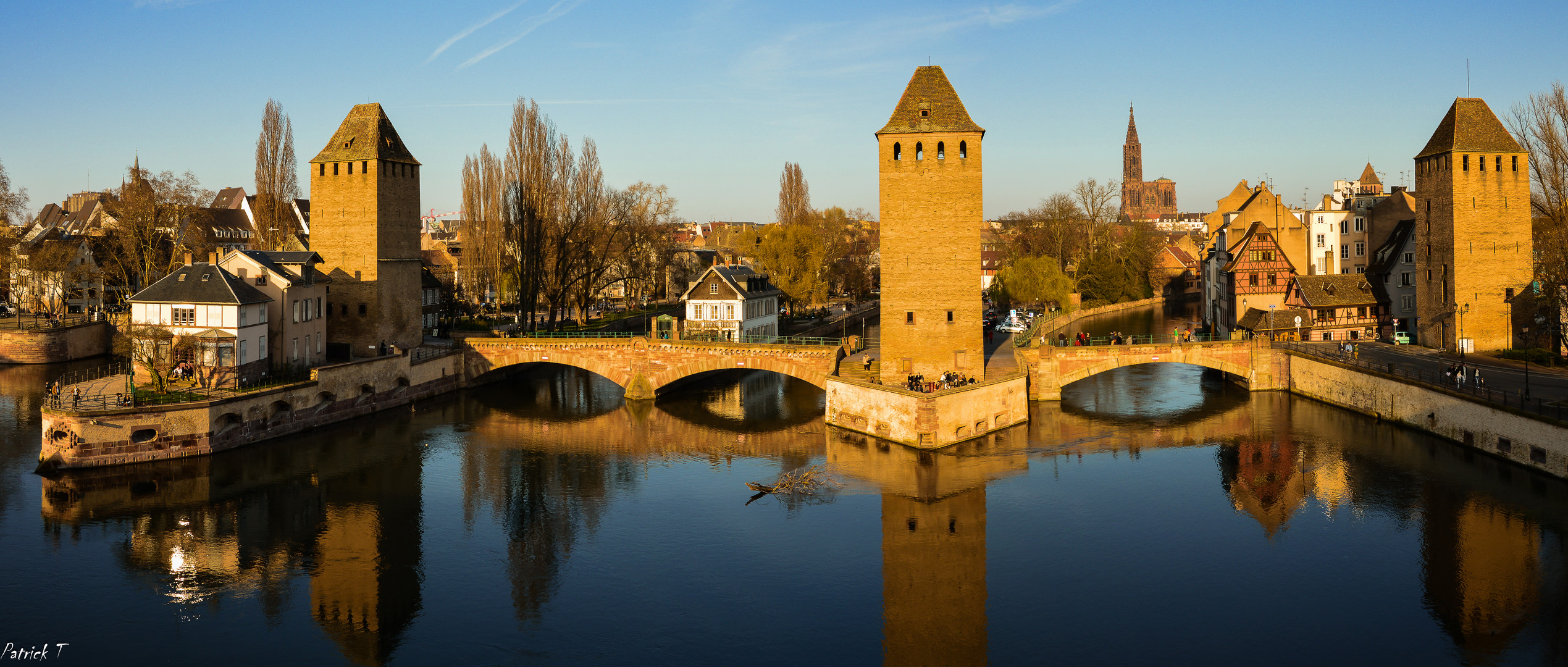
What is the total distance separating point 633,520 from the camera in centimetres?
3266

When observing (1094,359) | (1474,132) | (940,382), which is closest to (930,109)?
(940,382)

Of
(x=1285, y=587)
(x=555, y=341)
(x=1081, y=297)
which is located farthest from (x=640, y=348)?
(x=1081, y=297)

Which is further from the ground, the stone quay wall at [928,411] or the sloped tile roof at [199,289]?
the sloped tile roof at [199,289]

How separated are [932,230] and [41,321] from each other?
212 ft

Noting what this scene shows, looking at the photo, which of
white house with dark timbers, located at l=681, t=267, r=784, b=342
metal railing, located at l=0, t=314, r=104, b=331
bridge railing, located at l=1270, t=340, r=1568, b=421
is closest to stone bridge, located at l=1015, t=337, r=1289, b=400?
bridge railing, located at l=1270, t=340, r=1568, b=421

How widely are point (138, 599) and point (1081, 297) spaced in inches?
3490

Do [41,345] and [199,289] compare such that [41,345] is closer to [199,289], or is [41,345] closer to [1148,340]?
[199,289]

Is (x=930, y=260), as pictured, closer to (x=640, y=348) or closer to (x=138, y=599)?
(x=640, y=348)

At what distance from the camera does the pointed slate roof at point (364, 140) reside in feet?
176

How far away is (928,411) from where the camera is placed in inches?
1587

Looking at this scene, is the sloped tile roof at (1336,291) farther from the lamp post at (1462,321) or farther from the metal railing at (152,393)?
the metal railing at (152,393)

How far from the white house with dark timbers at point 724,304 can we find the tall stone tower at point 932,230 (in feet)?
65.9

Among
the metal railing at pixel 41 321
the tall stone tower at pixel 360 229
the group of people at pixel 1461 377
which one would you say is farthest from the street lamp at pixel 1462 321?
the metal railing at pixel 41 321

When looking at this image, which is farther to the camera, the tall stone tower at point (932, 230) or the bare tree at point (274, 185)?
the bare tree at point (274, 185)
